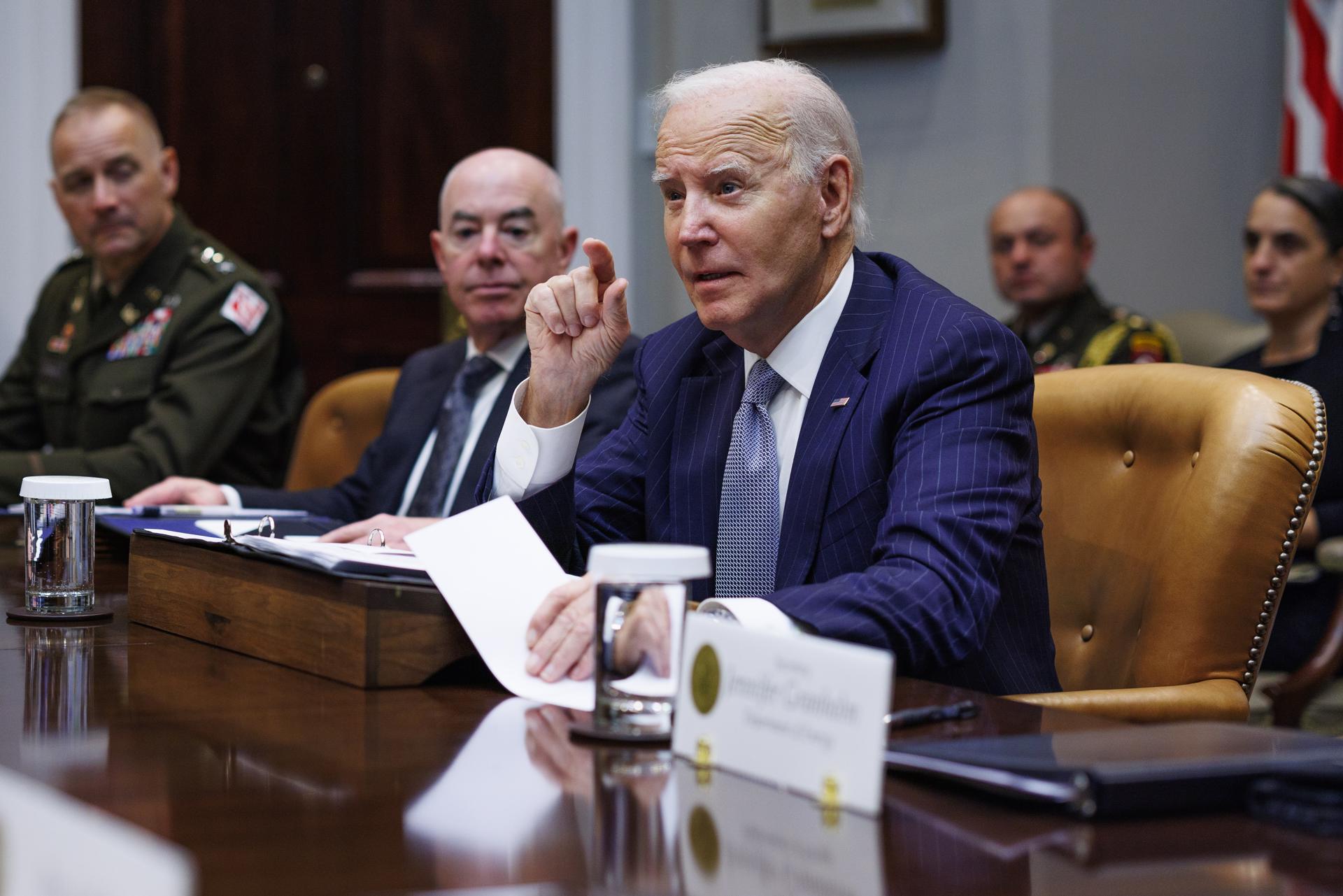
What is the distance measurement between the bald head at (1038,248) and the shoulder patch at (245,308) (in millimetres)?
1750

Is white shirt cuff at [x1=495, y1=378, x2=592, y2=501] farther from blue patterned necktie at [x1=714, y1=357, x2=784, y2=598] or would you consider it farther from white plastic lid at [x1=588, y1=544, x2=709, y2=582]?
white plastic lid at [x1=588, y1=544, x2=709, y2=582]

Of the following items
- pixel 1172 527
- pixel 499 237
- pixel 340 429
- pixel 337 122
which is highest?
pixel 337 122

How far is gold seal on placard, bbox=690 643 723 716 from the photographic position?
845 mm

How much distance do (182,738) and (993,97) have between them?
309cm

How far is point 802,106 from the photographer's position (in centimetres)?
157

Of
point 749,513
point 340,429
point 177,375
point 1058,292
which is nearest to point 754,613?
point 749,513

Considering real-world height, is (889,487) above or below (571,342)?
below

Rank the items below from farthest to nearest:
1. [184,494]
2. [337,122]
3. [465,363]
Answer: [337,122] → [465,363] → [184,494]

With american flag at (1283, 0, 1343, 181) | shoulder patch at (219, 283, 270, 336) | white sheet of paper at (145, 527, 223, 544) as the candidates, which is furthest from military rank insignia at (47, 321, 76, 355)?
american flag at (1283, 0, 1343, 181)

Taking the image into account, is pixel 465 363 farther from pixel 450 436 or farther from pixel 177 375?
pixel 177 375

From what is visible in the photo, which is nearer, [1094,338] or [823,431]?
[823,431]

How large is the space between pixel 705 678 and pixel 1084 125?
313 centimetres

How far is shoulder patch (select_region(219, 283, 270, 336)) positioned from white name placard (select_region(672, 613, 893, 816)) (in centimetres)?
238

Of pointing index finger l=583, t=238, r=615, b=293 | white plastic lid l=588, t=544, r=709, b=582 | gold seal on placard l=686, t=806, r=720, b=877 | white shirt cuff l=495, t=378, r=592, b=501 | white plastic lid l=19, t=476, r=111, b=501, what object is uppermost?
pointing index finger l=583, t=238, r=615, b=293
